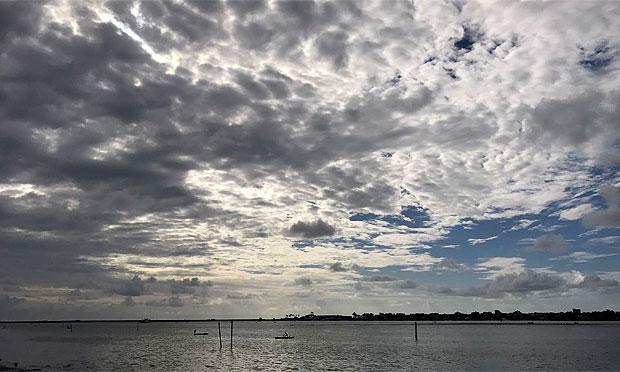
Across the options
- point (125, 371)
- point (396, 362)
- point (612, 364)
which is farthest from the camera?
point (396, 362)

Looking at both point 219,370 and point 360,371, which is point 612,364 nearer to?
point 360,371

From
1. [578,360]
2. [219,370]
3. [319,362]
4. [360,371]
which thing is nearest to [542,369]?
[578,360]

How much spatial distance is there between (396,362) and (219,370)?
31.0 meters

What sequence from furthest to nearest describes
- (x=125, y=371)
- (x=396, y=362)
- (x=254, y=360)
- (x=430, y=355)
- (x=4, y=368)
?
(x=430, y=355) → (x=254, y=360) → (x=396, y=362) → (x=125, y=371) → (x=4, y=368)

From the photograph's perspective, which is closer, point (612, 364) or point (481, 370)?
point (481, 370)

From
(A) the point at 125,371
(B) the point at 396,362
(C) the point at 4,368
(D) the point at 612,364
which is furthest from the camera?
(B) the point at 396,362

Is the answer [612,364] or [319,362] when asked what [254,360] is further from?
[612,364]

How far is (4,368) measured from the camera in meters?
72.4

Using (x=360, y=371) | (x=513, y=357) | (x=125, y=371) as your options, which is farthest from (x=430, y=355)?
(x=125, y=371)

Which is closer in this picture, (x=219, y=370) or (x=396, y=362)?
(x=219, y=370)

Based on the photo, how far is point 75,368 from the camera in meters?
81.1

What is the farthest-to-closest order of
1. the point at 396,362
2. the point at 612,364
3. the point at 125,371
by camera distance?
1. the point at 396,362
2. the point at 612,364
3. the point at 125,371

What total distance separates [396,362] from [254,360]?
2681cm

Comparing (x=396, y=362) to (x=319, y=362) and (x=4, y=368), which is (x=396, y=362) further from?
(x=4, y=368)
